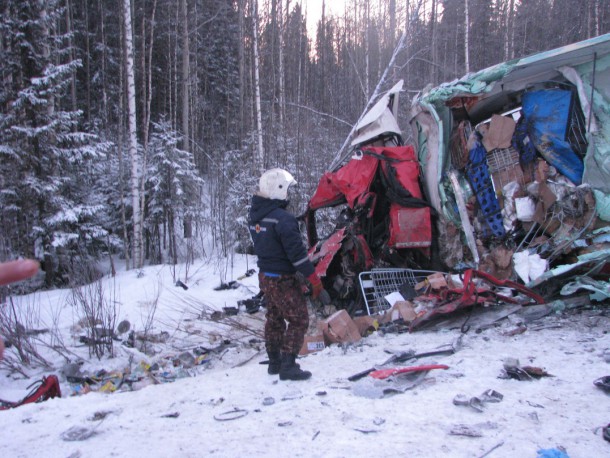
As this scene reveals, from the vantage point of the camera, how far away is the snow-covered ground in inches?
92.5

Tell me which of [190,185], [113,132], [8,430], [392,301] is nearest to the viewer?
[8,430]

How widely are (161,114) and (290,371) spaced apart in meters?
15.3

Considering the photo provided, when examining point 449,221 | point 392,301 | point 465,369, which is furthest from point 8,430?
point 449,221

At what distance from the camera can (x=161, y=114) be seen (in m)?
16.9

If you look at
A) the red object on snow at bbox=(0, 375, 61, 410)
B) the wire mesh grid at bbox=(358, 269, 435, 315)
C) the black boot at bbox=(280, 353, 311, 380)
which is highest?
the wire mesh grid at bbox=(358, 269, 435, 315)

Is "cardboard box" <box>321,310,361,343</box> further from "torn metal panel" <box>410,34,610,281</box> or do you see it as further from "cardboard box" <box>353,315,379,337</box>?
"torn metal panel" <box>410,34,610,281</box>

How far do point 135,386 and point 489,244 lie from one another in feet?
16.0

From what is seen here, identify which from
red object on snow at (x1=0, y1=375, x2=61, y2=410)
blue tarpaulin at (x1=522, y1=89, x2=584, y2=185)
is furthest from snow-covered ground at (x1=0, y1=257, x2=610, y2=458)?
blue tarpaulin at (x1=522, y1=89, x2=584, y2=185)

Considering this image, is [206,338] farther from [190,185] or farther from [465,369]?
[190,185]

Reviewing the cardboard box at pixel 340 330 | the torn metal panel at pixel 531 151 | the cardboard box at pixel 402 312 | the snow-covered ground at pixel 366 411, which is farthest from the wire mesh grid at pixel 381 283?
the snow-covered ground at pixel 366 411

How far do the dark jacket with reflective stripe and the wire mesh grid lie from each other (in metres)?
2.40

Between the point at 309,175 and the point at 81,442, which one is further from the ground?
the point at 309,175

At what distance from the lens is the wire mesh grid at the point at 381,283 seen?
593 centimetres

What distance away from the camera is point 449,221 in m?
6.35
